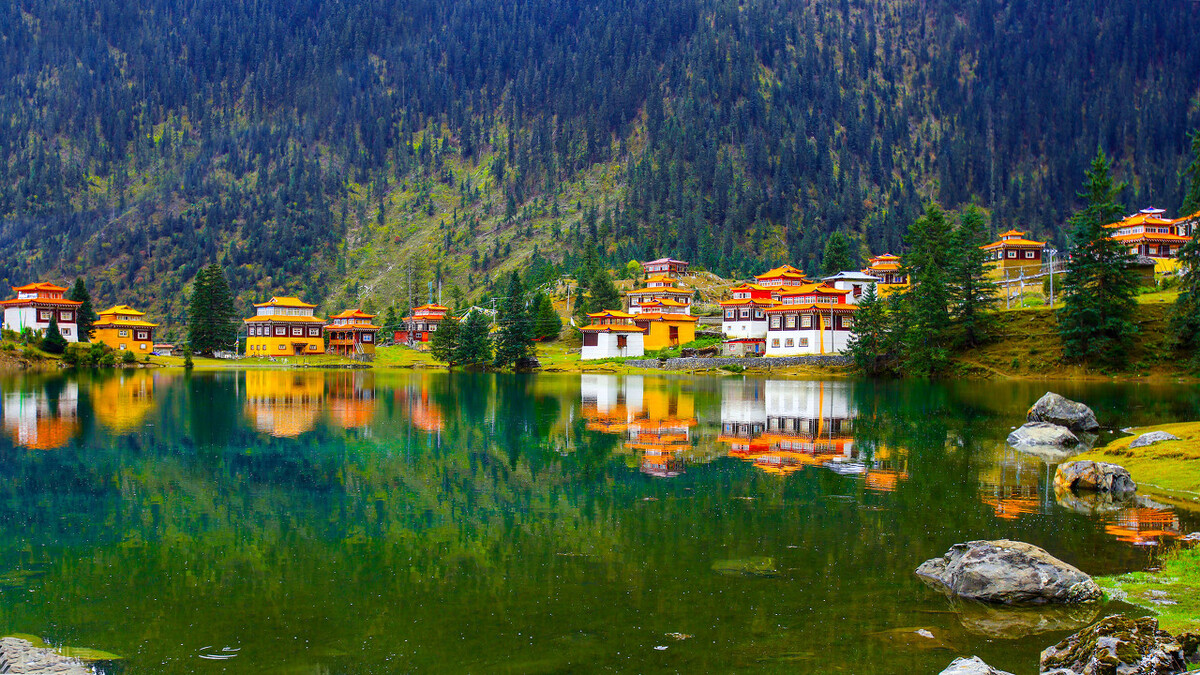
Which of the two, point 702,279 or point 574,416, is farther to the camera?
point 702,279

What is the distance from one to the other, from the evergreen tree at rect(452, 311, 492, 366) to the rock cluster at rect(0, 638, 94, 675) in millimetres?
90983

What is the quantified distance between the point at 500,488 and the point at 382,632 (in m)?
11.5

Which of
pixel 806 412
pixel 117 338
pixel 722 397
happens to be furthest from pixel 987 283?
pixel 117 338

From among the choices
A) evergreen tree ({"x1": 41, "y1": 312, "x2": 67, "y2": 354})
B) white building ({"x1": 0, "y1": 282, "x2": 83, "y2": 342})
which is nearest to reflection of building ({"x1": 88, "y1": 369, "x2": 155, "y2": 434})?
evergreen tree ({"x1": 41, "y1": 312, "x2": 67, "y2": 354})

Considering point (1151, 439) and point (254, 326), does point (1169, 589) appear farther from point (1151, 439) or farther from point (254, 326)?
point (254, 326)

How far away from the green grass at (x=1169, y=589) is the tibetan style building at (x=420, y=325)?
128 meters

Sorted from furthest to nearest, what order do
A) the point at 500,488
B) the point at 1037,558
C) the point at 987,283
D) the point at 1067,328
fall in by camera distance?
the point at 987,283 → the point at 1067,328 → the point at 500,488 → the point at 1037,558

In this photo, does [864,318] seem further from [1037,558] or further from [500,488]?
[1037,558]

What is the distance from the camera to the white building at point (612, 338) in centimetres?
10825

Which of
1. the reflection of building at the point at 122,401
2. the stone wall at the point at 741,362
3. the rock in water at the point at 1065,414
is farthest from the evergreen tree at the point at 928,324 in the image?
the reflection of building at the point at 122,401

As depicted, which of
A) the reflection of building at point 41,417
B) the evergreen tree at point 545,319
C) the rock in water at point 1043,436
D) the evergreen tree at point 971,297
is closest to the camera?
the rock in water at point 1043,436

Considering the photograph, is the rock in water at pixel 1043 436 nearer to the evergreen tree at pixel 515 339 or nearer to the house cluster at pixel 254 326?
the evergreen tree at pixel 515 339

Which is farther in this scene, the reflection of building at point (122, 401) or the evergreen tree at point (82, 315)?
the evergreen tree at point (82, 315)

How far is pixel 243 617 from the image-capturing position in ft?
43.3
